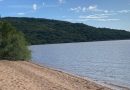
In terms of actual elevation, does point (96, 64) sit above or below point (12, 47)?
below

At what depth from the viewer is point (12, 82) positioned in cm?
1895

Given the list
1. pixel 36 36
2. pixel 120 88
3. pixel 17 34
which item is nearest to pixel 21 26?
pixel 36 36

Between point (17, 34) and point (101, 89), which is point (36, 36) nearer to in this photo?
point (17, 34)

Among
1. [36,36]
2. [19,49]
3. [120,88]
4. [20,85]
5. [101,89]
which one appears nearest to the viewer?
[20,85]

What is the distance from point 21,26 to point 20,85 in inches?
6984

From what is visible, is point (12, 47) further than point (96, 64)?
No

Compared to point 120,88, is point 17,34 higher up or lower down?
higher up

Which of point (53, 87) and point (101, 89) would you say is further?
point (101, 89)

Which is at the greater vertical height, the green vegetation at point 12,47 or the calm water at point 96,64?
the green vegetation at point 12,47

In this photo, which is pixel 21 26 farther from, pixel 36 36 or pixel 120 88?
pixel 120 88

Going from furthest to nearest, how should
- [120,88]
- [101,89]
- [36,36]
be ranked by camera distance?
[36,36], [120,88], [101,89]

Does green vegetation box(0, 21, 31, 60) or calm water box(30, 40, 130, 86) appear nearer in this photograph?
Answer: calm water box(30, 40, 130, 86)

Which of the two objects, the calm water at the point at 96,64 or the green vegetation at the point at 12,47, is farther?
the green vegetation at the point at 12,47

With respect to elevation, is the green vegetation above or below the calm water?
above
